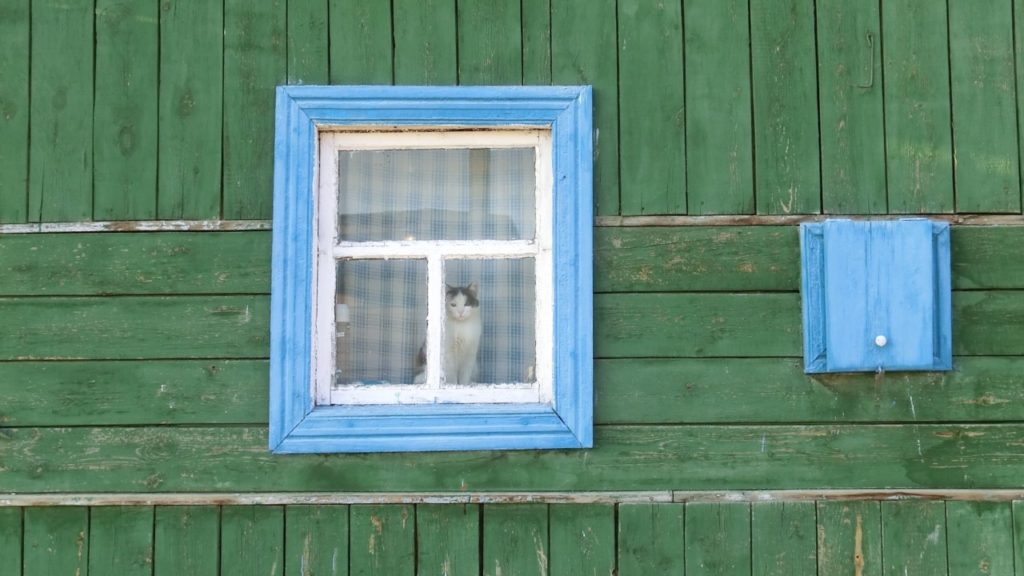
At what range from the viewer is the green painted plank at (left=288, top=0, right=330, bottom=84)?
8.29ft

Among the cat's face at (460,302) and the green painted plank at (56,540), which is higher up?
the cat's face at (460,302)

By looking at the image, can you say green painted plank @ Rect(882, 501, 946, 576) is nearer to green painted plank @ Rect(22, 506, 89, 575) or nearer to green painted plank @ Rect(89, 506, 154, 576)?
green painted plank @ Rect(89, 506, 154, 576)

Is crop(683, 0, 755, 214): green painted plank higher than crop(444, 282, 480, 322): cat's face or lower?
higher

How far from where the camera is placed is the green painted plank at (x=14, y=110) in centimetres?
249

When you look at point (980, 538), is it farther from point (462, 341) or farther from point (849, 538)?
point (462, 341)

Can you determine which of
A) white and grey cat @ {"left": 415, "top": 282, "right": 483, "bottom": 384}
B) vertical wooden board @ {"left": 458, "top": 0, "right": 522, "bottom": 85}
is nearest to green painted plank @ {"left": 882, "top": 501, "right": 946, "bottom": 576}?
white and grey cat @ {"left": 415, "top": 282, "right": 483, "bottom": 384}

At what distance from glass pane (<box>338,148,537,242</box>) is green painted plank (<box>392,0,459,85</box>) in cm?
24

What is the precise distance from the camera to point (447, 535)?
8.14 ft

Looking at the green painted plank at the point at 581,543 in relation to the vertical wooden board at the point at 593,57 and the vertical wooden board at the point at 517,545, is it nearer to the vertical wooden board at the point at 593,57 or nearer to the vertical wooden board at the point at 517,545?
the vertical wooden board at the point at 517,545

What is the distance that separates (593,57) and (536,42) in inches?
7.3

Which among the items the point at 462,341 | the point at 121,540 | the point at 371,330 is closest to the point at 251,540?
the point at 121,540

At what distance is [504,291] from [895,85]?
4.57ft

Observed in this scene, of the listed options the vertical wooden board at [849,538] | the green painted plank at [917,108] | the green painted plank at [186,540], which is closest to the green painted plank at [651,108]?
the green painted plank at [917,108]

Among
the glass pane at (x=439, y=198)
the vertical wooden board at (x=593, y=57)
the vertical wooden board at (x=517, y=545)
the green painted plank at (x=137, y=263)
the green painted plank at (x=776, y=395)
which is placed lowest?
the vertical wooden board at (x=517, y=545)
